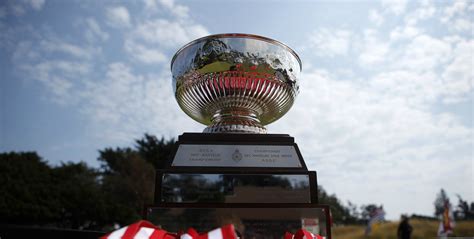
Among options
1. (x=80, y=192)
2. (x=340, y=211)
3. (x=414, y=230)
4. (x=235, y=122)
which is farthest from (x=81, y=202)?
(x=340, y=211)

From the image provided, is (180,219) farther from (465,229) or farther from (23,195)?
(465,229)

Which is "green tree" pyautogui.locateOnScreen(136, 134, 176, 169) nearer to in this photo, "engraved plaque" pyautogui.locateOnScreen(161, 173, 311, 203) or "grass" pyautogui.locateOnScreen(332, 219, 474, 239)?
"grass" pyautogui.locateOnScreen(332, 219, 474, 239)

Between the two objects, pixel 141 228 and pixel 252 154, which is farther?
pixel 252 154

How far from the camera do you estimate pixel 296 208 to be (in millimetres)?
1245

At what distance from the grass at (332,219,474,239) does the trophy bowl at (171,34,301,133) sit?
15.9m

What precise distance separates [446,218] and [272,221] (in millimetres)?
17664

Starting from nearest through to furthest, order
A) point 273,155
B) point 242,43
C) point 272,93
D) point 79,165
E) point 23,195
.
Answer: point 273,155
point 242,43
point 272,93
point 23,195
point 79,165

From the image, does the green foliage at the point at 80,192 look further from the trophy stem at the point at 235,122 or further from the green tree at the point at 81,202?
the trophy stem at the point at 235,122

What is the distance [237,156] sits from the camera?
1.42 m

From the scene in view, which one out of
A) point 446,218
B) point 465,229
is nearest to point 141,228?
point 446,218

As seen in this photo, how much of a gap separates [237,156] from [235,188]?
15cm

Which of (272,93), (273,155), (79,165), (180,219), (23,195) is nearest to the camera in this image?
(180,219)

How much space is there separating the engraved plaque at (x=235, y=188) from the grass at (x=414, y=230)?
53.1ft

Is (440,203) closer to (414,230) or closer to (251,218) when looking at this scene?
(414,230)
